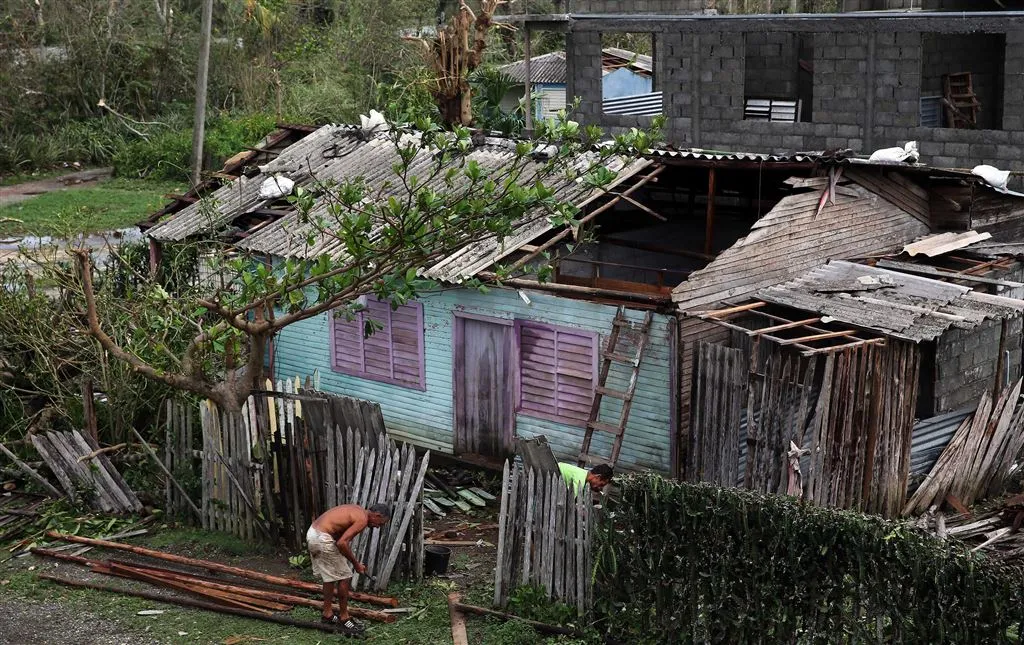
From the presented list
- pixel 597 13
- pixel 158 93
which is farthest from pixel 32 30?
pixel 597 13

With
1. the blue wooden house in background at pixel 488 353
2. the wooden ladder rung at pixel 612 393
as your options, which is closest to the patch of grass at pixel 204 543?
the blue wooden house in background at pixel 488 353

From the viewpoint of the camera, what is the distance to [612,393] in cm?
1165

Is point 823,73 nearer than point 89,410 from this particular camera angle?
No

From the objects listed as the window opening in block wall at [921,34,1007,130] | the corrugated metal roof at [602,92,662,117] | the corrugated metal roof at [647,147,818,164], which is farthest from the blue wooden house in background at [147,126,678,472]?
the window opening in block wall at [921,34,1007,130]

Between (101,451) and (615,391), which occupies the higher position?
(615,391)

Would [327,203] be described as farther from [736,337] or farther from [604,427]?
[736,337]

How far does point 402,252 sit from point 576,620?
3476 mm

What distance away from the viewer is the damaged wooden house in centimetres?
1056

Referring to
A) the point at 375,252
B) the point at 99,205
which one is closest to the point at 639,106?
the point at 99,205

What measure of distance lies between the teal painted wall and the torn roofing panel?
71 cm

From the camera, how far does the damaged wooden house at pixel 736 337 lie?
1056 centimetres

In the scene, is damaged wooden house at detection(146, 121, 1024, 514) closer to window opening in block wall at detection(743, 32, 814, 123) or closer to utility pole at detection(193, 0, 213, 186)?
window opening in block wall at detection(743, 32, 814, 123)

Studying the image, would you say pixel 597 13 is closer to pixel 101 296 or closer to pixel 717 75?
pixel 717 75

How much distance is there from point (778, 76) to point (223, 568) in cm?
1441
